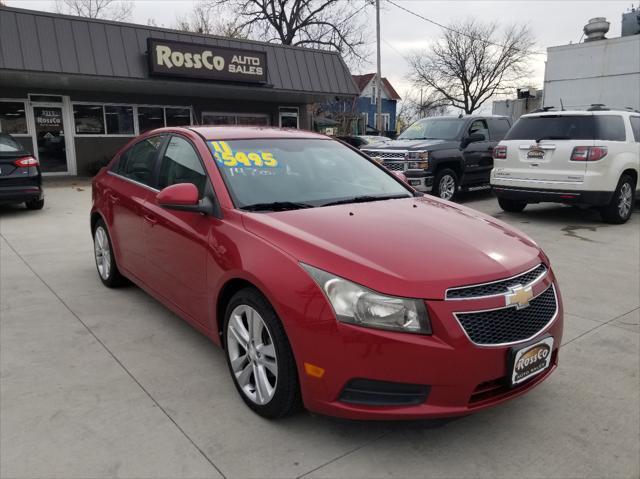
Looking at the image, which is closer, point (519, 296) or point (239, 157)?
point (519, 296)

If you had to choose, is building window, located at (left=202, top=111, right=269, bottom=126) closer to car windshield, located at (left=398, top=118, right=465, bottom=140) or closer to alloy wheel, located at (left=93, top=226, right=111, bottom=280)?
car windshield, located at (left=398, top=118, right=465, bottom=140)

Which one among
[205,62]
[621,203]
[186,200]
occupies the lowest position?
[621,203]

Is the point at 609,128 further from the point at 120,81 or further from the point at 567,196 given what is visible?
the point at 120,81

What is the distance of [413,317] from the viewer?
229 centimetres

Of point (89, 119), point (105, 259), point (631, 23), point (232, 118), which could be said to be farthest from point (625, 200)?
point (89, 119)

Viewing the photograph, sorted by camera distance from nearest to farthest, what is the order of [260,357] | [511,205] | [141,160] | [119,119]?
[260,357] → [141,160] → [511,205] → [119,119]

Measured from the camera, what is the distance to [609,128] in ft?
26.7

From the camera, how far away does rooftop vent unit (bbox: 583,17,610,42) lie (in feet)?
47.0

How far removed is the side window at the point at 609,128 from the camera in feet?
26.3

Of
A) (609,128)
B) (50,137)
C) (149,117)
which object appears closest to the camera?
(609,128)

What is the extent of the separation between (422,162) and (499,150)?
56.2 inches

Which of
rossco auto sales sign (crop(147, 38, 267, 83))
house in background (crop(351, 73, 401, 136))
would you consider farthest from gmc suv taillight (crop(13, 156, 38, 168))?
house in background (crop(351, 73, 401, 136))

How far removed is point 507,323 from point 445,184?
8191mm

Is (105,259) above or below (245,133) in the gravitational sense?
below
